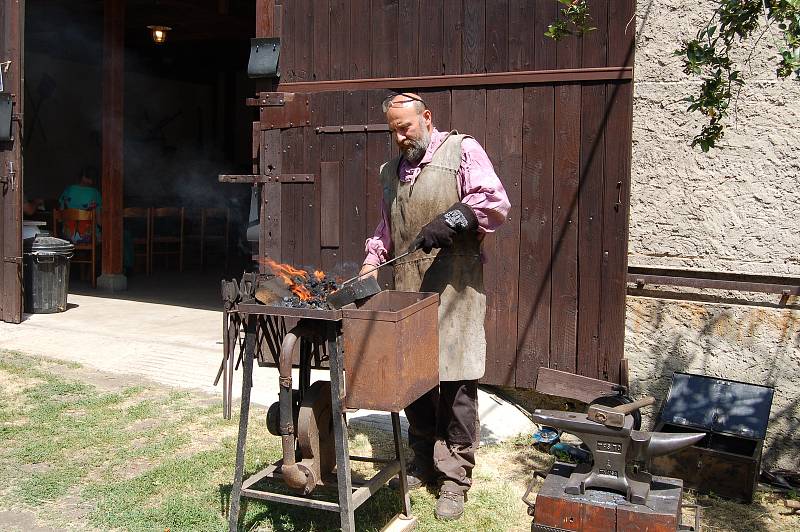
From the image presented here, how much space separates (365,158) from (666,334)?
243 centimetres

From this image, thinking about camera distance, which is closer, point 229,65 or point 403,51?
point 403,51

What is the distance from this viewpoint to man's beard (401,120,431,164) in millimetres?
4000

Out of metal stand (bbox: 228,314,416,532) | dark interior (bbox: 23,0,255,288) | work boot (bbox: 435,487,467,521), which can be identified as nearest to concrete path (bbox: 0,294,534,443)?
work boot (bbox: 435,487,467,521)

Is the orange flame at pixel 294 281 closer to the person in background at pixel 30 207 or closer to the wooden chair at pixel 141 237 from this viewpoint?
the person in background at pixel 30 207

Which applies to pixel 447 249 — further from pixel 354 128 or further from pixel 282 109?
pixel 282 109

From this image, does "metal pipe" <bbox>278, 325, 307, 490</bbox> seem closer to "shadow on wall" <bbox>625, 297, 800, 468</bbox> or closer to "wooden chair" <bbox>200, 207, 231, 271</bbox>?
"shadow on wall" <bbox>625, 297, 800, 468</bbox>

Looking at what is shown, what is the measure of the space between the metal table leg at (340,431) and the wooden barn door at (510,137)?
241cm

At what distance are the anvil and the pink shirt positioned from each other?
3.18 ft

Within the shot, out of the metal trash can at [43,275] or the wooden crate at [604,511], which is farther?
the metal trash can at [43,275]

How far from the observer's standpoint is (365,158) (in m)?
6.17

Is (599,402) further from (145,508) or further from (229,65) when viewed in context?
(229,65)

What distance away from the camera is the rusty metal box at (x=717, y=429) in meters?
4.41

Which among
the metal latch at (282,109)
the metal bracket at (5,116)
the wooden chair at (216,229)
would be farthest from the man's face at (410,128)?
the wooden chair at (216,229)

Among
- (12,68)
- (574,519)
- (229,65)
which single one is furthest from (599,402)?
(229,65)
